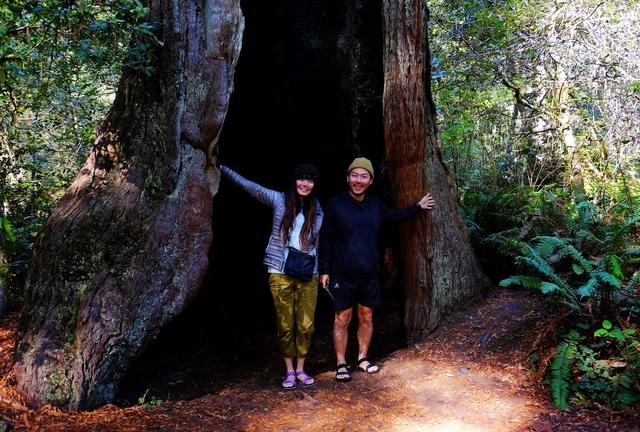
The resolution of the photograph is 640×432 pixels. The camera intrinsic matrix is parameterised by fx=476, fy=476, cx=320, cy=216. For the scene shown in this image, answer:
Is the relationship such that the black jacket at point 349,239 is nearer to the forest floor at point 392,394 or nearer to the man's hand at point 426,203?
the man's hand at point 426,203

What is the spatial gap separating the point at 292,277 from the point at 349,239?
707 millimetres

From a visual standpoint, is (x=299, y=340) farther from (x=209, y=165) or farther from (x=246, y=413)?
(x=209, y=165)

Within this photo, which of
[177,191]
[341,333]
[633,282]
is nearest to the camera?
[633,282]

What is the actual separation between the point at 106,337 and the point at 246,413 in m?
1.42

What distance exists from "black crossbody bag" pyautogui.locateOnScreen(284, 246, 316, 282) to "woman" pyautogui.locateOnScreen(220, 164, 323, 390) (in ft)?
0.19

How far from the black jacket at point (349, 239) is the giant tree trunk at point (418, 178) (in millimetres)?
804

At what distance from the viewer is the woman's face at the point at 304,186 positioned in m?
4.81

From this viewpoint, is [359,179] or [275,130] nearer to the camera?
[359,179]

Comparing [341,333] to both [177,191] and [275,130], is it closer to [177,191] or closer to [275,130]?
[177,191]

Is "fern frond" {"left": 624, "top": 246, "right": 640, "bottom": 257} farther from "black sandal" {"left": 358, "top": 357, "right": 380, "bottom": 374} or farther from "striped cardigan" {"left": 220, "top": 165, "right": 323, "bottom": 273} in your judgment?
"striped cardigan" {"left": 220, "top": 165, "right": 323, "bottom": 273}

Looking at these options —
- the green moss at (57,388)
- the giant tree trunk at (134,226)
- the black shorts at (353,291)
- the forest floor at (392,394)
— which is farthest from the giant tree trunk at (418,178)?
the green moss at (57,388)

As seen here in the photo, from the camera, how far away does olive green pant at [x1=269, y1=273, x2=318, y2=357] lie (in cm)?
478

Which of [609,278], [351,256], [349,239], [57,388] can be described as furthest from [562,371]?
[57,388]

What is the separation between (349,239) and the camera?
4926 millimetres
